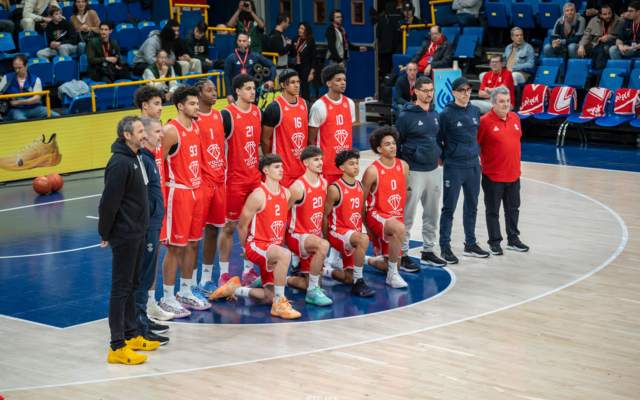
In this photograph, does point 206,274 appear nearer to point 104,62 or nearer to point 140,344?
point 140,344

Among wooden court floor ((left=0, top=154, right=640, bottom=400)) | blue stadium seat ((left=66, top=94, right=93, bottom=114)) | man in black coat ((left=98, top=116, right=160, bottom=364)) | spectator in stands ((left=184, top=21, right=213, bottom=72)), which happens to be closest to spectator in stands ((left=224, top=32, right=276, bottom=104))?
blue stadium seat ((left=66, top=94, right=93, bottom=114))

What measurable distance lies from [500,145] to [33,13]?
39.5ft

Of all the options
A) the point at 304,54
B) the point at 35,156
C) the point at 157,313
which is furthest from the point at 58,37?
the point at 157,313

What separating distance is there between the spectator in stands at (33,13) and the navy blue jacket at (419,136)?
35.1 ft

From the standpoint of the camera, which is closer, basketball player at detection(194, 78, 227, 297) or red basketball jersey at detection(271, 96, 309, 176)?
basketball player at detection(194, 78, 227, 297)

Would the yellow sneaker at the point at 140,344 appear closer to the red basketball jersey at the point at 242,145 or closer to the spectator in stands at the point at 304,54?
the red basketball jersey at the point at 242,145

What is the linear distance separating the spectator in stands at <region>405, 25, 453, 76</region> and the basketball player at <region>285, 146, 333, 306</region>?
10.2 meters

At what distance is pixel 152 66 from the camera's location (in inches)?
602

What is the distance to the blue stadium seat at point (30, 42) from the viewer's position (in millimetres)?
16297

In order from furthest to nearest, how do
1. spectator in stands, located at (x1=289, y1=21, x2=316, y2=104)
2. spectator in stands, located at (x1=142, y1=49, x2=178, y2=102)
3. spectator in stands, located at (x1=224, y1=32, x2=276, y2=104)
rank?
1. spectator in stands, located at (x1=289, y1=21, x2=316, y2=104)
2. spectator in stands, located at (x1=142, y1=49, x2=178, y2=102)
3. spectator in stands, located at (x1=224, y1=32, x2=276, y2=104)

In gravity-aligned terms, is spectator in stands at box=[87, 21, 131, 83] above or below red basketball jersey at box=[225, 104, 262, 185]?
above

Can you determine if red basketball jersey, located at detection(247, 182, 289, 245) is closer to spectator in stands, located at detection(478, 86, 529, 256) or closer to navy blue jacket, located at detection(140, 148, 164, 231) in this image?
navy blue jacket, located at detection(140, 148, 164, 231)

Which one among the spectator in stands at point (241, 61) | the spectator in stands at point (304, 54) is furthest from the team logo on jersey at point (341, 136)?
the spectator in stands at point (304, 54)

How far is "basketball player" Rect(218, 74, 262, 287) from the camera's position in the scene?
7.90 metres
